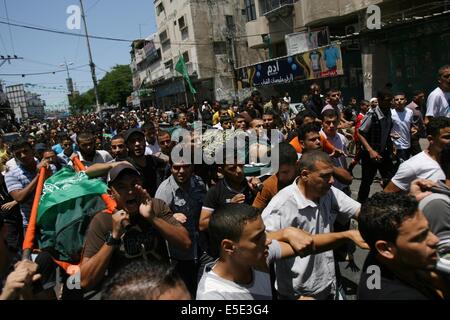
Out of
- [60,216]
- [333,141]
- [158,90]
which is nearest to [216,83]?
[158,90]

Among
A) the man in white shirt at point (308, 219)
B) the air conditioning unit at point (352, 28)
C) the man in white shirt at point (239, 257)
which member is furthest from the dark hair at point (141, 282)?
the air conditioning unit at point (352, 28)

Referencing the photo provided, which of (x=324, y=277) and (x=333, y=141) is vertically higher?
(x=333, y=141)

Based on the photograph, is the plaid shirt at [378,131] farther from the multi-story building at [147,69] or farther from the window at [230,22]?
the multi-story building at [147,69]

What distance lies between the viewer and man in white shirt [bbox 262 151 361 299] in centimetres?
250

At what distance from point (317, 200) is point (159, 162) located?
8.03ft

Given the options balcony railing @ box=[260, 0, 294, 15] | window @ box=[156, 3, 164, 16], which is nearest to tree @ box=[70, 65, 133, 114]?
window @ box=[156, 3, 164, 16]

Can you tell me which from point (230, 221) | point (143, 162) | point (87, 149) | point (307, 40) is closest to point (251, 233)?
point (230, 221)

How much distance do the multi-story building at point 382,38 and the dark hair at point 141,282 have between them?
13803 millimetres

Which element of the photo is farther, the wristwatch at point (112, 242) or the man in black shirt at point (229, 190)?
the man in black shirt at point (229, 190)

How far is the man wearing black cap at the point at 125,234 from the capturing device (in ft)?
7.20

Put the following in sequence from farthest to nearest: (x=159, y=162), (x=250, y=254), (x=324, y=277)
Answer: (x=159, y=162) → (x=324, y=277) → (x=250, y=254)

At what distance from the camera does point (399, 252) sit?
1.77 metres
